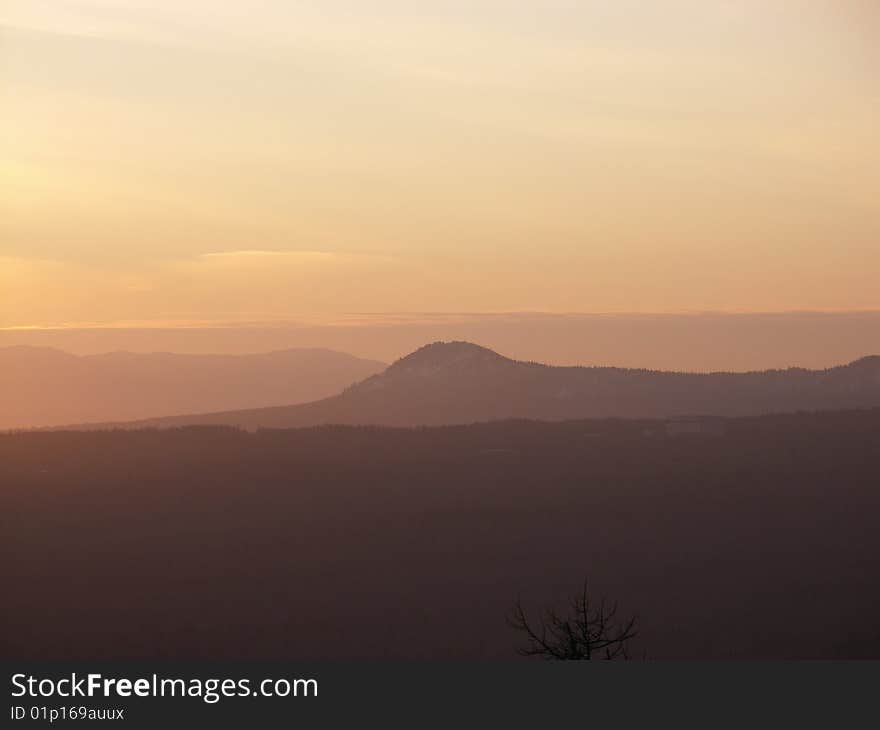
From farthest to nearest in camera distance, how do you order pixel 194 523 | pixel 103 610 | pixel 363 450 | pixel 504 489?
pixel 363 450
pixel 504 489
pixel 194 523
pixel 103 610

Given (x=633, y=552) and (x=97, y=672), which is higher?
(x=633, y=552)

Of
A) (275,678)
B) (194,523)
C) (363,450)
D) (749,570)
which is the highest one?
(363,450)

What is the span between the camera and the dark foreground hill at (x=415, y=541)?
129500 millimetres

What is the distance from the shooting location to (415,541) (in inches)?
6230

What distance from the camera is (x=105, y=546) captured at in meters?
150

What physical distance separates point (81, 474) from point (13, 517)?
16.4 meters

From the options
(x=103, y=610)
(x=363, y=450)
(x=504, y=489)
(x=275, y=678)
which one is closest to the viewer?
(x=275, y=678)

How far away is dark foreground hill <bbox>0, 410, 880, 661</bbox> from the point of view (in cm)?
12950

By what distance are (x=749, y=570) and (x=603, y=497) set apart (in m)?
27.4

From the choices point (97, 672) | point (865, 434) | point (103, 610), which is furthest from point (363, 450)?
point (97, 672)

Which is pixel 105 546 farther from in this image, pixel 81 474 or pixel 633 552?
pixel 633 552

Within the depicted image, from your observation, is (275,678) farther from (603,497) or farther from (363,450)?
(363,450)

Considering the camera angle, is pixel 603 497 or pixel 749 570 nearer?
pixel 749 570

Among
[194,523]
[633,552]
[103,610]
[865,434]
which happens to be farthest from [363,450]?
[865,434]
